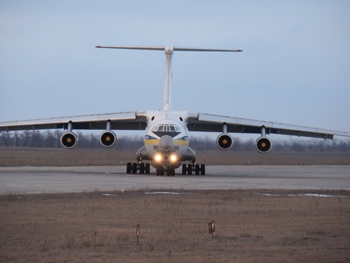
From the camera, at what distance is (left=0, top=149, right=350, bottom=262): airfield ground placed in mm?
7406

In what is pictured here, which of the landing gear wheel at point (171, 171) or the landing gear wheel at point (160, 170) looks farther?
the landing gear wheel at point (160, 170)

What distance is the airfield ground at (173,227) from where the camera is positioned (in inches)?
292

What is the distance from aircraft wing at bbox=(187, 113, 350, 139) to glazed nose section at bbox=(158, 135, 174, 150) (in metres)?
3.09

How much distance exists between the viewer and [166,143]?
23.6m

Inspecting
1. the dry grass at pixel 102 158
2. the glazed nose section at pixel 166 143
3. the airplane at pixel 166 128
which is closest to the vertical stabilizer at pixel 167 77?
the airplane at pixel 166 128

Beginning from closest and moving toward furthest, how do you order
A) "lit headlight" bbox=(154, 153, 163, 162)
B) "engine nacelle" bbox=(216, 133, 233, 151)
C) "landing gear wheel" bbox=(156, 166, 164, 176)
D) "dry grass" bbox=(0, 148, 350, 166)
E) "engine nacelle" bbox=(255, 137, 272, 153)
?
1. "lit headlight" bbox=(154, 153, 163, 162)
2. "landing gear wheel" bbox=(156, 166, 164, 176)
3. "engine nacelle" bbox=(216, 133, 233, 151)
4. "engine nacelle" bbox=(255, 137, 272, 153)
5. "dry grass" bbox=(0, 148, 350, 166)

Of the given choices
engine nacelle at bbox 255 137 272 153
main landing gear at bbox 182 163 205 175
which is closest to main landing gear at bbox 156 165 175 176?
main landing gear at bbox 182 163 205 175

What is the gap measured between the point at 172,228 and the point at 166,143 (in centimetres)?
1423

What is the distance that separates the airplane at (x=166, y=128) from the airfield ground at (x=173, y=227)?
9.49 meters

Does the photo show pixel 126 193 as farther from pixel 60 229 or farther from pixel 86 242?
pixel 86 242

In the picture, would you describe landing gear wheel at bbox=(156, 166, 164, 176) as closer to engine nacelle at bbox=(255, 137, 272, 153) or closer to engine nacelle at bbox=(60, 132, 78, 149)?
engine nacelle at bbox=(60, 132, 78, 149)

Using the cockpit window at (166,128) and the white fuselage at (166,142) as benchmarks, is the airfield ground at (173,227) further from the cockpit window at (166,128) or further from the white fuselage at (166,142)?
the cockpit window at (166,128)

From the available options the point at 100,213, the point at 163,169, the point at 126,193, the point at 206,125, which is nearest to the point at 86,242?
the point at 100,213

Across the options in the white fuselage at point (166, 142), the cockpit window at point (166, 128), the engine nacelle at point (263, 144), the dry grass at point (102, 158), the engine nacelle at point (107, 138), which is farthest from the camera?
the dry grass at point (102, 158)
